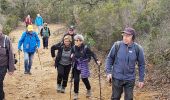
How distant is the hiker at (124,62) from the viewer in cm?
756

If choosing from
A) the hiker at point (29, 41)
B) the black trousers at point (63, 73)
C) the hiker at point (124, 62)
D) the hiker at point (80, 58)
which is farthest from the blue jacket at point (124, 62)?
the hiker at point (29, 41)

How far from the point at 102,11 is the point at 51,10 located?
21358mm

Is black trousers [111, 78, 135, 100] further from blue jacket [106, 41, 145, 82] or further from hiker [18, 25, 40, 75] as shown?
hiker [18, 25, 40, 75]

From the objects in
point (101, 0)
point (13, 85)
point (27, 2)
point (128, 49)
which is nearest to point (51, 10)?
point (27, 2)

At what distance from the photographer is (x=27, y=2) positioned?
43.2 metres

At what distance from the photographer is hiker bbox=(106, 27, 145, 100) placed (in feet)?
24.8

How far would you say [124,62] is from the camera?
7.62 meters

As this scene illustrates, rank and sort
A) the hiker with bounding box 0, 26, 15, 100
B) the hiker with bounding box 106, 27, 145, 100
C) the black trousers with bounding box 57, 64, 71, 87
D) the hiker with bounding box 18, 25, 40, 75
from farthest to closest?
the hiker with bounding box 18, 25, 40, 75, the black trousers with bounding box 57, 64, 71, 87, the hiker with bounding box 0, 26, 15, 100, the hiker with bounding box 106, 27, 145, 100

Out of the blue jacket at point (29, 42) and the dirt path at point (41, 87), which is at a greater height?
the blue jacket at point (29, 42)

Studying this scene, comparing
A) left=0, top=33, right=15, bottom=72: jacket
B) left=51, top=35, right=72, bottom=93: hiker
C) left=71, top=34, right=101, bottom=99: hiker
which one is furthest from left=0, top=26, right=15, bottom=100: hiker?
left=51, top=35, right=72, bottom=93: hiker

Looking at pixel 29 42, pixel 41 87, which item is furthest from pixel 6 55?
pixel 29 42

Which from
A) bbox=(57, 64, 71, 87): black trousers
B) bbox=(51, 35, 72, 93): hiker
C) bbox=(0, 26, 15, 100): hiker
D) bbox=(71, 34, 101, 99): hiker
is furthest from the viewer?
bbox=(57, 64, 71, 87): black trousers

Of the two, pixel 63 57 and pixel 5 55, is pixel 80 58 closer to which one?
pixel 63 57

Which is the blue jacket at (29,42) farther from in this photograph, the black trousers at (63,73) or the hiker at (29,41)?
the black trousers at (63,73)
